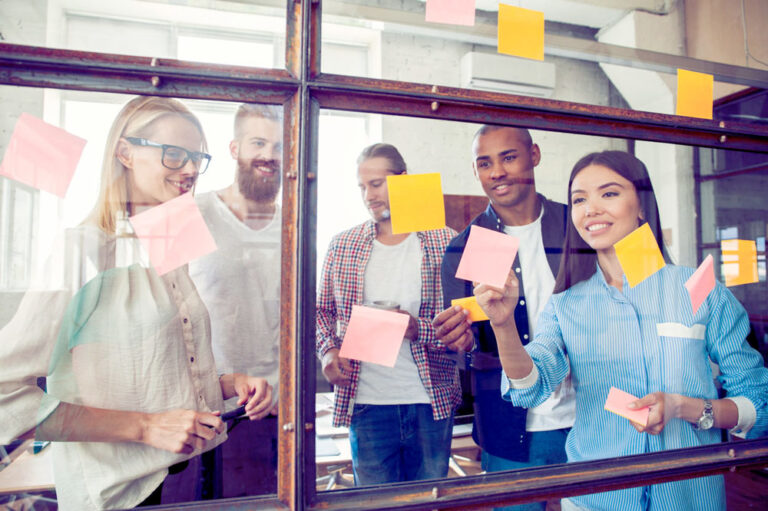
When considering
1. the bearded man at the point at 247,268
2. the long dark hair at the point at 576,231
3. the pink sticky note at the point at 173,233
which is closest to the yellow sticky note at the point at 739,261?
the long dark hair at the point at 576,231

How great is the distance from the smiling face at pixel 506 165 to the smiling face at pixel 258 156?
439mm

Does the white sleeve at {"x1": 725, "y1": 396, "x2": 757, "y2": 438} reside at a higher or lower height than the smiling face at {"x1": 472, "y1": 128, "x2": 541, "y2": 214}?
lower

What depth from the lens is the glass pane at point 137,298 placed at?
71 centimetres

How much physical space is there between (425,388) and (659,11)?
3.69 ft

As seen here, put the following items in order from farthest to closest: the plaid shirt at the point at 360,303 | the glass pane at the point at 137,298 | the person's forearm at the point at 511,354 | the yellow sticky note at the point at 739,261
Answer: the yellow sticky note at the point at 739,261 → the person's forearm at the point at 511,354 → the plaid shirt at the point at 360,303 → the glass pane at the point at 137,298

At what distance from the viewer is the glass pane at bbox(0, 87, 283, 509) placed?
0.71 meters

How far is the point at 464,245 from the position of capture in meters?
0.95

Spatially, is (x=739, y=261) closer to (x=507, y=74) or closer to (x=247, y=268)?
(x=507, y=74)

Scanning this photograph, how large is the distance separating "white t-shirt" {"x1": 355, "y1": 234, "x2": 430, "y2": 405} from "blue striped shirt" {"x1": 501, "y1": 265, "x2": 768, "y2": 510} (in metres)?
0.22

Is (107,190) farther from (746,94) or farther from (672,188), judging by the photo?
(746,94)

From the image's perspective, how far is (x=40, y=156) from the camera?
2.34 ft

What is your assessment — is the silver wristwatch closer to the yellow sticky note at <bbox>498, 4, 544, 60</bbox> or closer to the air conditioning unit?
the air conditioning unit

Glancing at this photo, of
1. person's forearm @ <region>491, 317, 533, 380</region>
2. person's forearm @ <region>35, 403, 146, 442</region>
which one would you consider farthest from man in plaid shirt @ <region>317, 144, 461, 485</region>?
person's forearm @ <region>35, 403, 146, 442</region>

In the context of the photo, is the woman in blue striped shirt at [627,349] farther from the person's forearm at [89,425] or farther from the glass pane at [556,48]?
the person's forearm at [89,425]
